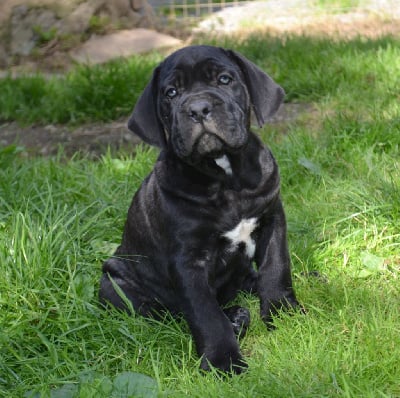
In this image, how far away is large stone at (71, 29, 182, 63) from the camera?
8.02 metres

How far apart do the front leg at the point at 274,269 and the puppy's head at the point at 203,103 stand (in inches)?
17.8

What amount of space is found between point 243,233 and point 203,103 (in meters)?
0.67

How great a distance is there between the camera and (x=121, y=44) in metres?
8.26

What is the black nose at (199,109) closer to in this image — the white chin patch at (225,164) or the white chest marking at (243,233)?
the white chin patch at (225,164)

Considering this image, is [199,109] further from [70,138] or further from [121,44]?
[121,44]

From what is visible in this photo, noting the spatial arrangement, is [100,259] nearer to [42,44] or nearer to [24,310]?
[24,310]

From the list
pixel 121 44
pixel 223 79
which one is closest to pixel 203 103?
pixel 223 79

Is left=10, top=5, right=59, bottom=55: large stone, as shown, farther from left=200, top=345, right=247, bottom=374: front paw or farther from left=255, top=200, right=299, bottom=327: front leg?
left=200, top=345, right=247, bottom=374: front paw

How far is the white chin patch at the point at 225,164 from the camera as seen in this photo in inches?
140

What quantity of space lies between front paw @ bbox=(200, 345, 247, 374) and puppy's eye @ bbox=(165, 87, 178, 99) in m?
1.15

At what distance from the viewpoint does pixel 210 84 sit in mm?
3500

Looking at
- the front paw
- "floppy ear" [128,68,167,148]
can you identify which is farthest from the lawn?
"floppy ear" [128,68,167,148]

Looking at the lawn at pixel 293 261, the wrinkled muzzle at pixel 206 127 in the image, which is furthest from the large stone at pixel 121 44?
the wrinkled muzzle at pixel 206 127

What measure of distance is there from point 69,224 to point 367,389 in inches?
80.2
